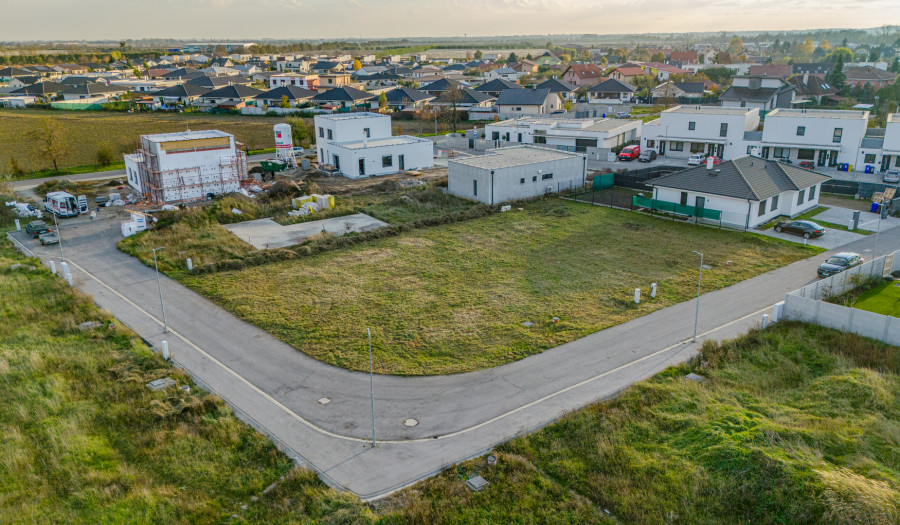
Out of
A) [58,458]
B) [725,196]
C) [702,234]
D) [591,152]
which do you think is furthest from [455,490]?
[591,152]

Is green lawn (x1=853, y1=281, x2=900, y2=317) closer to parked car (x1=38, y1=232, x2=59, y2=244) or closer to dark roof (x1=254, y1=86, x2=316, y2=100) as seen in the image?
parked car (x1=38, y1=232, x2=59, y2=244)

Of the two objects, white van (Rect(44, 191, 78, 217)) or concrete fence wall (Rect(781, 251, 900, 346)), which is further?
white van (Rect(44, 191, 78, 217))

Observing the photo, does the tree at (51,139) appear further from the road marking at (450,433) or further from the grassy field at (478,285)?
the road marking at (450,433)

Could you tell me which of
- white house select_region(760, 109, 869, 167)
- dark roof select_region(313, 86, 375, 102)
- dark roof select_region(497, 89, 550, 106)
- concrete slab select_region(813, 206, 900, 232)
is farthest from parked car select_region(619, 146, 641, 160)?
dark roof select_region(313, 86, 375, 102)

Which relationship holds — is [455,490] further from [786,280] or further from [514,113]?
[514,113]

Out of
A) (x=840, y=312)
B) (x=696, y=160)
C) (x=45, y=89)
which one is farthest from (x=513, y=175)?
(x=45, y=89)

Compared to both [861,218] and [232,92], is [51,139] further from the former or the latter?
[861,218]
